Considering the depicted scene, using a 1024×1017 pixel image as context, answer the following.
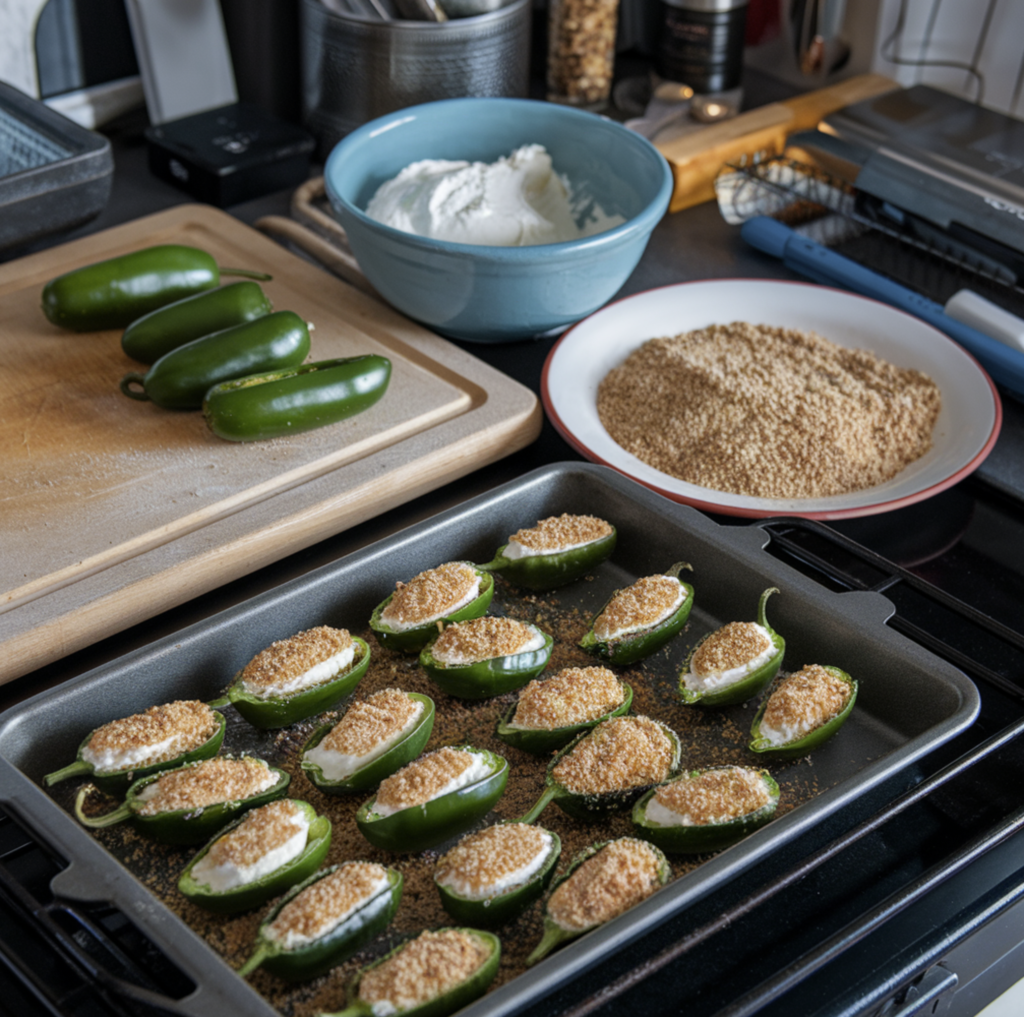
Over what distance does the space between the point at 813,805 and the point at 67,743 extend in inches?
22.7

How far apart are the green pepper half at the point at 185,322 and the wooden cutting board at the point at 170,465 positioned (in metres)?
0.03

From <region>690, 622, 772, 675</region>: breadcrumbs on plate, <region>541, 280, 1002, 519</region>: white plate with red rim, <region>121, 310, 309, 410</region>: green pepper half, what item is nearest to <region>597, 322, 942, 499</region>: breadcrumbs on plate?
<region>541, 280, 1002, 519</region>: white plate with red rim

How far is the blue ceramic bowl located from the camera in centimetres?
132

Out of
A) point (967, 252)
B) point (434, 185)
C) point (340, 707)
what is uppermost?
point (434, 185)

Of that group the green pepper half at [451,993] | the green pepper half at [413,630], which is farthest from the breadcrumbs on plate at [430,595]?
the green pepper half at [451,993]

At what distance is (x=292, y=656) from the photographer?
0.94m

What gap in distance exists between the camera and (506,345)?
1513 millimetres

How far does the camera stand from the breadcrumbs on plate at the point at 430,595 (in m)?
1.00

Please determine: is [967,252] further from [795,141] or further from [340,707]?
[340,707]

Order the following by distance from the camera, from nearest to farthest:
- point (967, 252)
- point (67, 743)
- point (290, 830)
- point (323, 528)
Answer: point (290, 830) < point (67, 743) < point (323, 528) < point (967, 252)

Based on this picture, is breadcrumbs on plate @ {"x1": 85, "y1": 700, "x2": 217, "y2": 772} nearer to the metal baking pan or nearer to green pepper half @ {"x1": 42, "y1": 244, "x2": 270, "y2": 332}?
the metal baking pan

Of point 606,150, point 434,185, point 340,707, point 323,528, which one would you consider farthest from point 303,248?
point 340,707

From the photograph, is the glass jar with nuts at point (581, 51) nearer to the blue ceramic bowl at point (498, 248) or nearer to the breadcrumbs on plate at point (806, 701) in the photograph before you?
the blue ceramic bowl at point (498, 248)

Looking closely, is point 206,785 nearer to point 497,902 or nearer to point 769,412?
point 497,902
